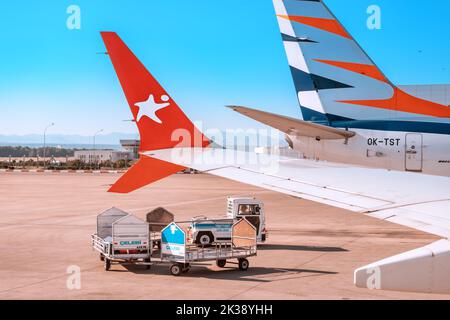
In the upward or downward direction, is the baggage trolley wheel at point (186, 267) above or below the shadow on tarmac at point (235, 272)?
above

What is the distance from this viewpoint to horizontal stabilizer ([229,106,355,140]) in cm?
1754

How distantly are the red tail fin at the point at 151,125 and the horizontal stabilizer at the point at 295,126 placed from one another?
378 cm

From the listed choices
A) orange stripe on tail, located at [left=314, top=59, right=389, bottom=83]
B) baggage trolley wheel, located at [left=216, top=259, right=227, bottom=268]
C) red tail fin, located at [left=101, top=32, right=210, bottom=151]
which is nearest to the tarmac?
baggage trolley wheel, located at [left=216, top=259, right=227, bottom=268]

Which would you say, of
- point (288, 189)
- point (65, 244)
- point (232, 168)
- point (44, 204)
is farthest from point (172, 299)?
point (44, 204)

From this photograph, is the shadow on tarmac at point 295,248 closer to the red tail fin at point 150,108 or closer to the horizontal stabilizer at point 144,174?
the red tail fin at point 150,108

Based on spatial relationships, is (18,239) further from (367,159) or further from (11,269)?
(367,159)

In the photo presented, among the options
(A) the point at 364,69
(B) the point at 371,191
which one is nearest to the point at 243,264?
(B) the point at 371,191

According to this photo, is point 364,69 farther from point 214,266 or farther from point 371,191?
point 371,191

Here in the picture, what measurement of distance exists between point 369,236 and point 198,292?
13.2m

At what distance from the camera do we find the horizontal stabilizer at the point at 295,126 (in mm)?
17536

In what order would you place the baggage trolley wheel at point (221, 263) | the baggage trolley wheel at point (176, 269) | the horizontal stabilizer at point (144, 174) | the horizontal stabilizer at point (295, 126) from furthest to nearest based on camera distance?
the baggage trolley wheel at point (221, 263) < the horizontal stabilizer at point (295, 126) < the baggage trolley wheel at point (176, 269) < the horizontal stabilizer at point (144, 174)

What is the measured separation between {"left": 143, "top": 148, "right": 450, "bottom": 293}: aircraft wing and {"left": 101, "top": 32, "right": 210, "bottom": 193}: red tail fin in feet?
0.57

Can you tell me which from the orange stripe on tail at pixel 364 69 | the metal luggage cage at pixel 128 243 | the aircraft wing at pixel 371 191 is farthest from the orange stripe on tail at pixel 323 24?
the aircraft wing at pixel 371 191

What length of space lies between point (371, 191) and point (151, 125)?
14.2 ft
